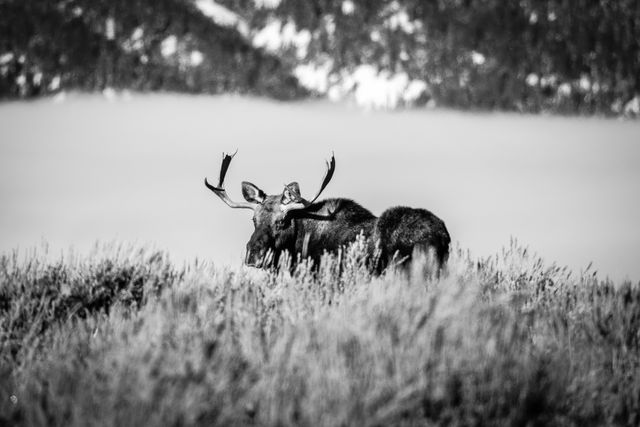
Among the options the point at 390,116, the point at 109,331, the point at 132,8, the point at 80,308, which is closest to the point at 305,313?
the point at 109,331

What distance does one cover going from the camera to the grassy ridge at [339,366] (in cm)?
327

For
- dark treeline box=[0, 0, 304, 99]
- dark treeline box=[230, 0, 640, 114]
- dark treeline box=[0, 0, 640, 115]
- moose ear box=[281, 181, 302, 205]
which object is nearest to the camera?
moose ear box=[281, 181, 302, 205]

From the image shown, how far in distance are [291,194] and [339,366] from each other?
4655 mm

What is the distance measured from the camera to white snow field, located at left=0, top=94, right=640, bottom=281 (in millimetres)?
106375

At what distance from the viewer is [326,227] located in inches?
325

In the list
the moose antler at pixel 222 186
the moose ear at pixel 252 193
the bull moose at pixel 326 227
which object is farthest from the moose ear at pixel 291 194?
the moose antler at pixel 222 186

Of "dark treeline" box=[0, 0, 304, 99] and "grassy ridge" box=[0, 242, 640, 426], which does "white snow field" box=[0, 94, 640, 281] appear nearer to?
"dark treeline" box=[0, 0, 304, 99]

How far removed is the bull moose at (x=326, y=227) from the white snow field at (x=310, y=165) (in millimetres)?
80547

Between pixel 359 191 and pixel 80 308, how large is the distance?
93819mm

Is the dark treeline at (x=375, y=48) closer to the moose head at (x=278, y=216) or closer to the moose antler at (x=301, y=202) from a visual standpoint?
the moose antler at (x=301, y=202)

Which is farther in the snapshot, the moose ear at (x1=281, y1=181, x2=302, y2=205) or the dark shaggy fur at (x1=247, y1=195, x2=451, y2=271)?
the moose ear at (x1=281, y1=181, x2=302, y2=205)

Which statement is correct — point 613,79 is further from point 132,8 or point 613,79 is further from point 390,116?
point 132,8

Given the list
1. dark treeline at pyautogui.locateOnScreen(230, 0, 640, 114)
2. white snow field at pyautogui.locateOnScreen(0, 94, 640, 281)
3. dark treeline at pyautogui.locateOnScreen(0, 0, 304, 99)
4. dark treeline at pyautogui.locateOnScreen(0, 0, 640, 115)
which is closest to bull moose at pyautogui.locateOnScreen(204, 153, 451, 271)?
white snow field at pyautogui.locateOnScreen(0, 94, 640, 281)

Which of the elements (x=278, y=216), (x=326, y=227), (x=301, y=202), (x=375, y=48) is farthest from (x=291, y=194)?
(x=375, y=48)
